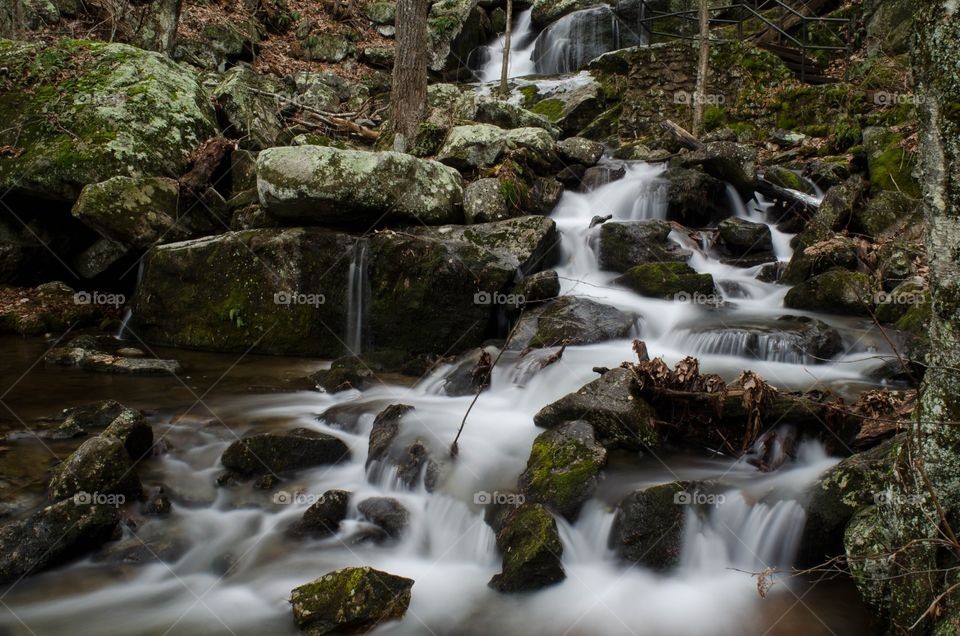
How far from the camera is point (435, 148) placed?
10.7 m

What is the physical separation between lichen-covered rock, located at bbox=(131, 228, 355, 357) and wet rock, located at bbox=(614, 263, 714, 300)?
3783 millimetres

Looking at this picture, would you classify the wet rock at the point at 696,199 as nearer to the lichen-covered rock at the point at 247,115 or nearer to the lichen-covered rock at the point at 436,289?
the lichen-covered rock at the point at 436,289

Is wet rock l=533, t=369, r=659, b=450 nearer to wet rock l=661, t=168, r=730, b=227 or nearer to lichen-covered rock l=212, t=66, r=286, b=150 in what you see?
wet rock l=661, t=168, r=730, b=227

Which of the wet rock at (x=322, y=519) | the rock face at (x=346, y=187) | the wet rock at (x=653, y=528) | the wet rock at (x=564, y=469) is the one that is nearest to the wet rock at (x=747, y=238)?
the rock face at (x=346, y=187)

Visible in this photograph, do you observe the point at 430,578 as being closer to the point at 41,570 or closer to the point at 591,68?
the point at 41,570

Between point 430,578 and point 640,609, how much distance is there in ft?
4.43

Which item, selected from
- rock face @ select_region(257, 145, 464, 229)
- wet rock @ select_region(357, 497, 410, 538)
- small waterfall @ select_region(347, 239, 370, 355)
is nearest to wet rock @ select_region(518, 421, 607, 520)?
wet rock @ select_region(357, 497, 410, 538)

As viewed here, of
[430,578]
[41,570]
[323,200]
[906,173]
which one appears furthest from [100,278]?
[906,173]

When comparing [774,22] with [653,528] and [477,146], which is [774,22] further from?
[653,528]

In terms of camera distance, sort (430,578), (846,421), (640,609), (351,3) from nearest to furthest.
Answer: (640,609), (430,578), (846,421), (351,3)

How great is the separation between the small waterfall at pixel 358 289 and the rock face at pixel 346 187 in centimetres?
47

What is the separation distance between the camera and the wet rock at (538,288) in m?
7.92

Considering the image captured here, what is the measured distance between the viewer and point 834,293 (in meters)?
7.56

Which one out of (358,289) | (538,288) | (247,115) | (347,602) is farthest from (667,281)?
(247,115)
